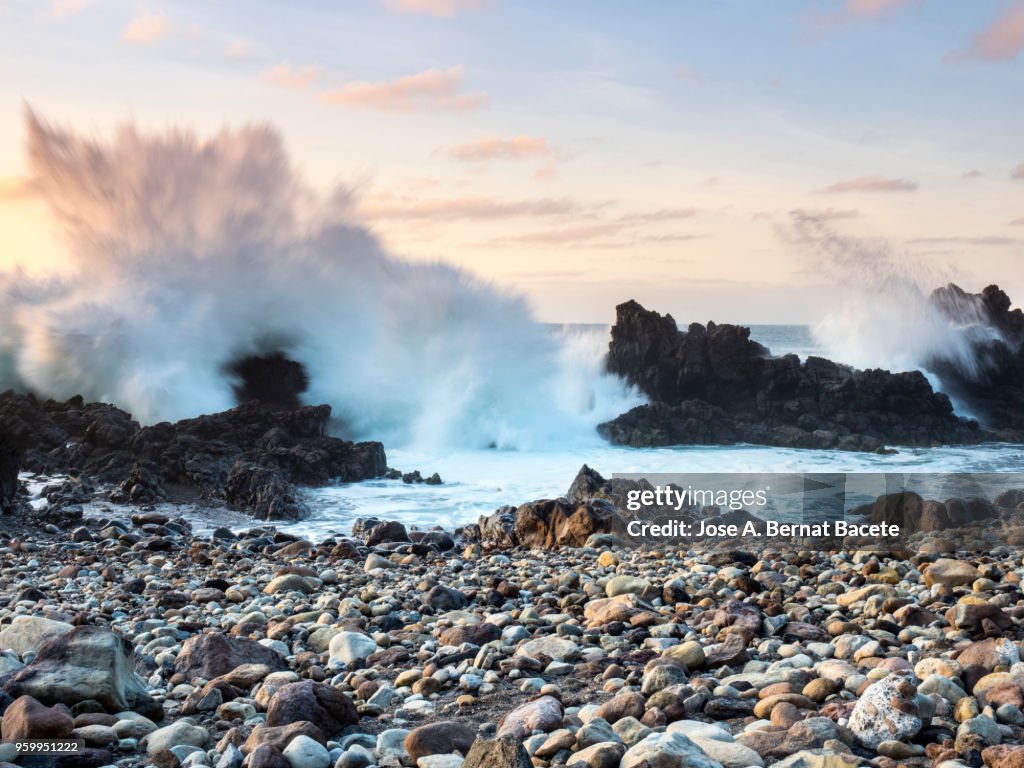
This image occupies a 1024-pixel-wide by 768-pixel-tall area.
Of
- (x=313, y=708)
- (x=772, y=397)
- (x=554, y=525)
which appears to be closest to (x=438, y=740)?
Answer: (x=313, y=708)

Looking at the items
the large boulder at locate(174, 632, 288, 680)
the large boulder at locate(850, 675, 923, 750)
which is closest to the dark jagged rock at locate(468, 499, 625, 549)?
the large boulder at locate(174, 632, 288, 680)

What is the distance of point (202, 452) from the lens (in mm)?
12602

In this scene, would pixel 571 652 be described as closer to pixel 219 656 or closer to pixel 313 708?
pixel 313 708

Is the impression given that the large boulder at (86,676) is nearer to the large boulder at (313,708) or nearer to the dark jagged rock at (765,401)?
the large boulder at (313,708)

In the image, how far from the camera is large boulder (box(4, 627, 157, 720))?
3.10m

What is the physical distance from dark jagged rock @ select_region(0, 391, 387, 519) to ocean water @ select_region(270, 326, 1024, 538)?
0.50 m

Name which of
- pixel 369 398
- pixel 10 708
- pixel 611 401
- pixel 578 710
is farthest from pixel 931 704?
pixel 611 401

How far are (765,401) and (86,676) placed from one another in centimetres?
1842

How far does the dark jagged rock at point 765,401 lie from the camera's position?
1867 centimetres

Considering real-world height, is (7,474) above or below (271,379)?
below

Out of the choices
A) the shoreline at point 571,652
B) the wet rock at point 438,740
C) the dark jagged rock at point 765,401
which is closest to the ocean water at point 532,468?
the dark jagged rock at point 765,401

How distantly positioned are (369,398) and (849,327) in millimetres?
16947

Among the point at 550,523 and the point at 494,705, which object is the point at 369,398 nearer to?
the point at 550,523

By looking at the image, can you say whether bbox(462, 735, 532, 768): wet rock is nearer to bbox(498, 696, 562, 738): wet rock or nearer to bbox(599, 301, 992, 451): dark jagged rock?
bbox(498, 696, 562, 738): wet rock
